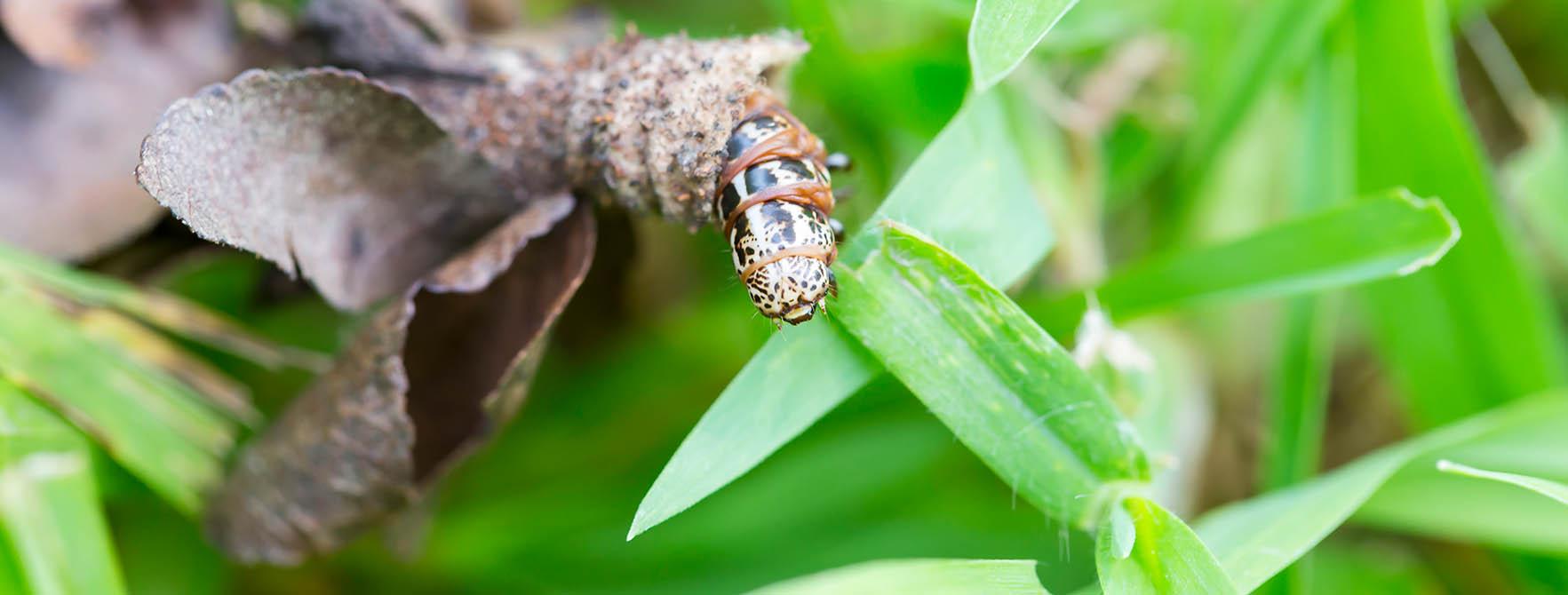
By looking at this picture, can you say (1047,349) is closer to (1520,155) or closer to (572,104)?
(572,104)

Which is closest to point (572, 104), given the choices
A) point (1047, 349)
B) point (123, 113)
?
point (1047, 349)

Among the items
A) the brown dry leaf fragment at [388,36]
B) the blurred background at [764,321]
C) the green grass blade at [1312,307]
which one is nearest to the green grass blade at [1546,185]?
the blurred background at [764,321]

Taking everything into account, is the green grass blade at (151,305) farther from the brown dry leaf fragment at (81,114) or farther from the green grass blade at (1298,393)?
the green grass blade at (1298,393)

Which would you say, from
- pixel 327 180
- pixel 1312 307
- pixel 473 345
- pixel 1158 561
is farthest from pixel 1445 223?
pixel 327 180

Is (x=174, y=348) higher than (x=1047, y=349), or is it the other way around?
(x=174, y=348)

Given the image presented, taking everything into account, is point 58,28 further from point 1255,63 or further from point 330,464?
point 1255,63

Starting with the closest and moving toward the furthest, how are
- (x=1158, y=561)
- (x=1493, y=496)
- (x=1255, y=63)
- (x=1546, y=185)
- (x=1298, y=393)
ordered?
(x=1158, y=561) < (x=1493, y=496) < (x=1298, y=393) < (x=1255, y=63) < (x=1546, y=185)

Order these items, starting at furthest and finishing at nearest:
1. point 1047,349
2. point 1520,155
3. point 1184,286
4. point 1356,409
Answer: point 1356,409
point 1520,155
point 1184,286
point 1047,349
